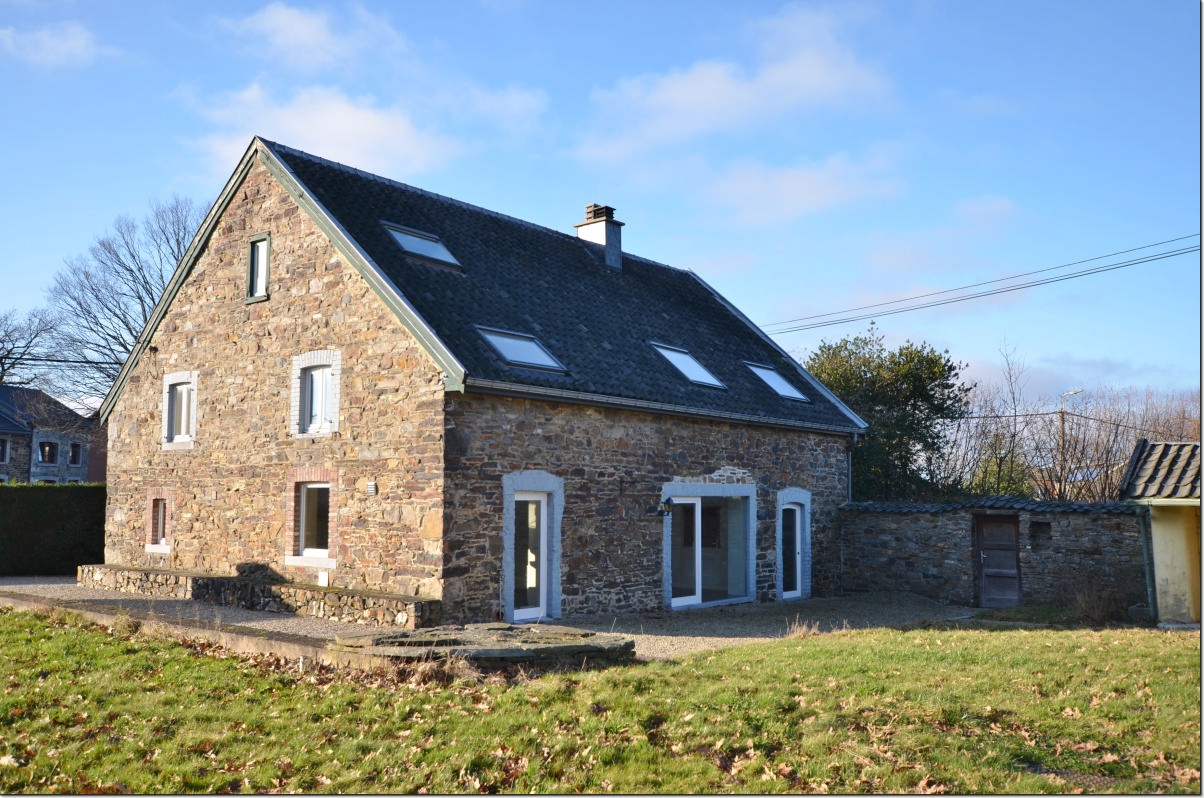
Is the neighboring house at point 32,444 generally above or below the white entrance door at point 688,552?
Result: above

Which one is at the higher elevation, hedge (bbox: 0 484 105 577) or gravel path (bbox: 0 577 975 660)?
hedge (bbox: 0 484 105 577)

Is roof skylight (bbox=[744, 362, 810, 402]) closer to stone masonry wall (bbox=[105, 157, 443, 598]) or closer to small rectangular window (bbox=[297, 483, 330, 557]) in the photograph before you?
stone masonry wall (bbox=[105, 157, 443, 598])

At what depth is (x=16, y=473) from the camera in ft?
147

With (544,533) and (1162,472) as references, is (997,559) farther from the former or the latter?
(544,533)

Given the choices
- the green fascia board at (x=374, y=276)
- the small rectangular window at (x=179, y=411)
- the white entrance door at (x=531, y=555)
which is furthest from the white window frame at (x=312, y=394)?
the small rectangular window at (x=179, y=411)

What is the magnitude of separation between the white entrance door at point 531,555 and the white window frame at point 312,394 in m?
3.11

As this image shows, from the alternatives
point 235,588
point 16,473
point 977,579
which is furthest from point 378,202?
point 16,473

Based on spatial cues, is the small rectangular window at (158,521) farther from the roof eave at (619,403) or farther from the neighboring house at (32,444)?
the neighboring house at (32,444)

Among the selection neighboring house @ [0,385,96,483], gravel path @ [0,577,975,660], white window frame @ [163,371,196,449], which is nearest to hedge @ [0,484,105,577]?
gravel path @ [0,577,975,660]

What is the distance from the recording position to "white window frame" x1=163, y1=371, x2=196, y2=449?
17500 millimetres

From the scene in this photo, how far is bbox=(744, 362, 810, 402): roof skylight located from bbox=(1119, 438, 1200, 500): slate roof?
22.2 ft

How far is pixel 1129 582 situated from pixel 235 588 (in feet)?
46.7

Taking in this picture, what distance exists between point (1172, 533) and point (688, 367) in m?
7.93

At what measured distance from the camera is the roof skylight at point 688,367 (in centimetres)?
1755
